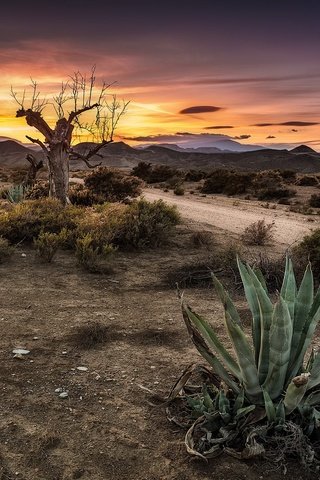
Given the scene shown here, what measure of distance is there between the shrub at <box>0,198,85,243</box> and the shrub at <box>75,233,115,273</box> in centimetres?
144

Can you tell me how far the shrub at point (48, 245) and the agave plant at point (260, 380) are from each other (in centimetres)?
635

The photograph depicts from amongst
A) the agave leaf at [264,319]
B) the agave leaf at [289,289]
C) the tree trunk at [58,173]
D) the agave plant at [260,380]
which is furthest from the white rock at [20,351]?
the tree trunk at [58,173]

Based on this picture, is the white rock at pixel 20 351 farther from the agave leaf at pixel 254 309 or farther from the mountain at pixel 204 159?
the mountain at pixel 204 159

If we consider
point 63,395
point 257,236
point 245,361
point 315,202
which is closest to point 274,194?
point 315,202

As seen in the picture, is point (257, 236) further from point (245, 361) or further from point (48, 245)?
point (245, 361)

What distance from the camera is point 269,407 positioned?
3.64 metres

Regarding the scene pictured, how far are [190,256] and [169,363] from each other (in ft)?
18.0

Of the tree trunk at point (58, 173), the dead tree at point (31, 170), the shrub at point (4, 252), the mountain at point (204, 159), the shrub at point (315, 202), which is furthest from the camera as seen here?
the mountain at point (204, 159)

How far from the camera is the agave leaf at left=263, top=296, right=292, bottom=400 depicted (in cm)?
346

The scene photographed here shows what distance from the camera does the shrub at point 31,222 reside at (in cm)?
1152

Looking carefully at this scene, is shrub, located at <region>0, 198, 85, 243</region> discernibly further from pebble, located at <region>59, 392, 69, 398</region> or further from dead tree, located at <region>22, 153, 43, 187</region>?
dead tree, located at <region>22, 153, 43, 187</region>

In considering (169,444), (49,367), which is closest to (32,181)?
(49,367)

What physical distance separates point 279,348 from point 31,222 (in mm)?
9200

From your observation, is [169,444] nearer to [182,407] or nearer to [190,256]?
[182,407]
